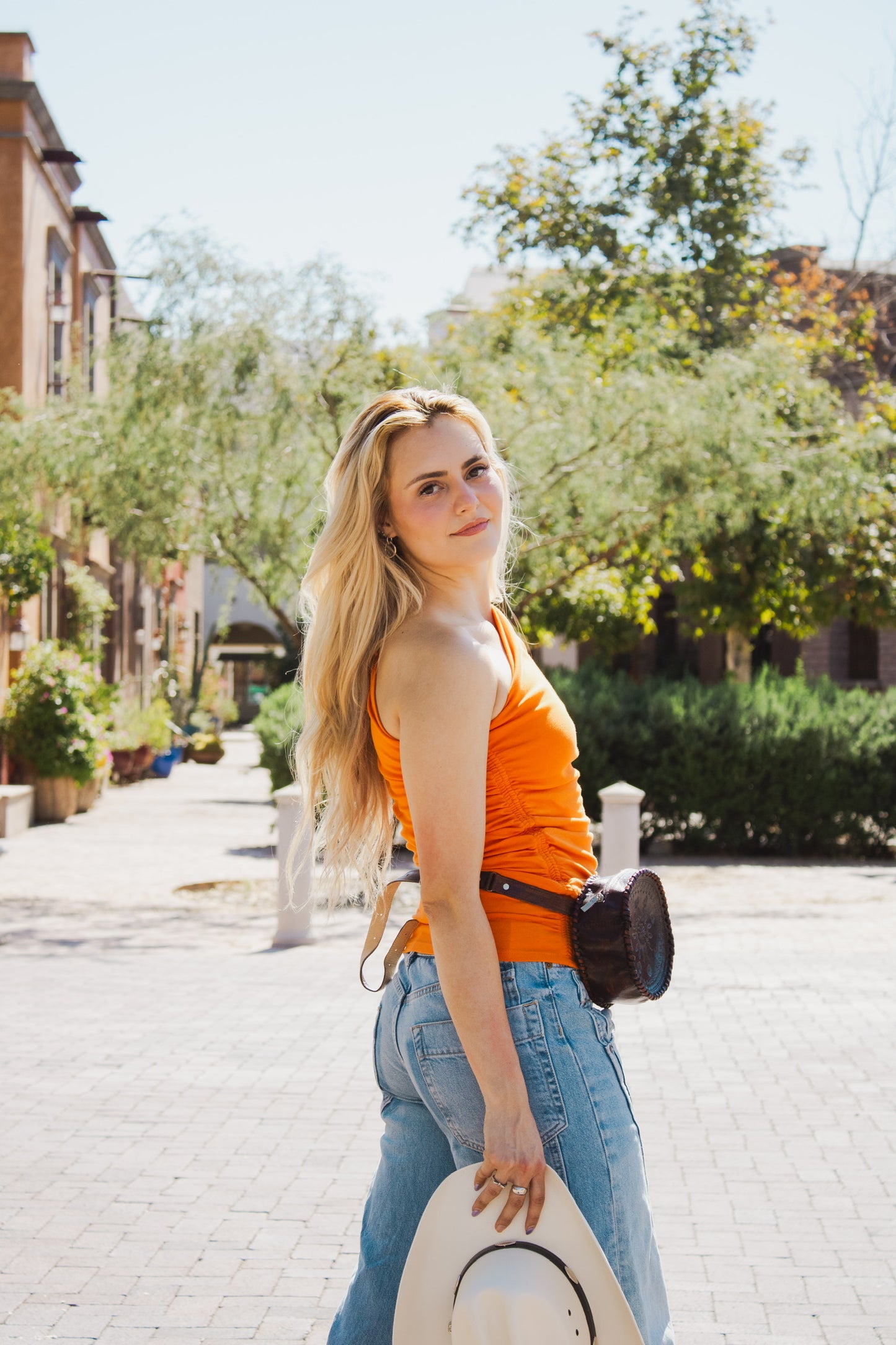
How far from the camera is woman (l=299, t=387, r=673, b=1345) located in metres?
1.90

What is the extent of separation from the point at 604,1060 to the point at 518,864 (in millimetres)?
304

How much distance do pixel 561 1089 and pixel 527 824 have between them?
1.23 ft

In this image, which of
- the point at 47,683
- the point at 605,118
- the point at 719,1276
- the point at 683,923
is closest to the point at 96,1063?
the point at 719,1276

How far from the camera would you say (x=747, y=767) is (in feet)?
45.0

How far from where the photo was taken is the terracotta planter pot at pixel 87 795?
17.6m

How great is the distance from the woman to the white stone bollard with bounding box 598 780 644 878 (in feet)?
22.8

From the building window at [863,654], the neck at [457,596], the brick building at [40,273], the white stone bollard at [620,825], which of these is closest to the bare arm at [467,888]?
the neck at [457,596]

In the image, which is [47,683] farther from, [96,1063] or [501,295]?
[96,1063]

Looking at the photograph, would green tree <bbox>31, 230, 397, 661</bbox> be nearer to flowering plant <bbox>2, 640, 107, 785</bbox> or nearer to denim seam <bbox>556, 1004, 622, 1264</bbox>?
flowering plant <bbox>2, 640, 107, 785</bbox>

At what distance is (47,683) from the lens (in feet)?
54.0

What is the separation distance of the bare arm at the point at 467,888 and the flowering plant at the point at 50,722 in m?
15.2

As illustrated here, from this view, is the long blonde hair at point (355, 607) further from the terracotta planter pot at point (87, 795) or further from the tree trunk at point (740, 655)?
the tree trunk at point (740, 655)

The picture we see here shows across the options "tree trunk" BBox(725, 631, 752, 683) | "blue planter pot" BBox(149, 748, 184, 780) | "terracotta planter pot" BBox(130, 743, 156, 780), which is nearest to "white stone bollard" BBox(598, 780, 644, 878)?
"tree trunk" BBox(725, 631, 752, 683)

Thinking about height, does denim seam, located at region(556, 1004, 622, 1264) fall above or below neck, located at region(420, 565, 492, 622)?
below
